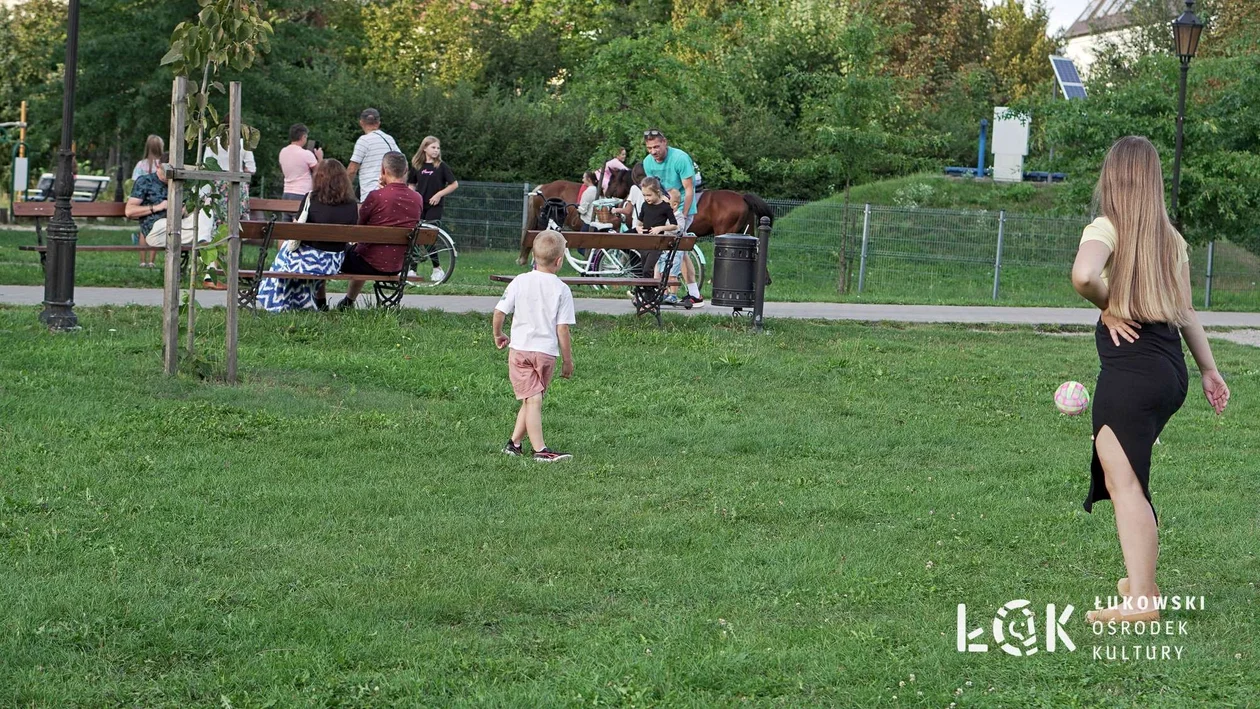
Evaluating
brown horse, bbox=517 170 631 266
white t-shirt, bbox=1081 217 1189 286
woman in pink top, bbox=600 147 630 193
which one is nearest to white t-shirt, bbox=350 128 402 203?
brown horse, bbox=517 170 631 266

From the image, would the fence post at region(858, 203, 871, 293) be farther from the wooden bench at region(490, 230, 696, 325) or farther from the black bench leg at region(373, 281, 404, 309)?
the black bench leg at region(373, 281, 404, 309)

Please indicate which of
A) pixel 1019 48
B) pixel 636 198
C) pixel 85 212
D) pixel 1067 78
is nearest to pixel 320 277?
pixel 85 212

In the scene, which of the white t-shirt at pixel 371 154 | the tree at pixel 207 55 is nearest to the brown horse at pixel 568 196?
the white t-shirt at pixel 371 154

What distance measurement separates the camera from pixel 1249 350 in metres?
15.5

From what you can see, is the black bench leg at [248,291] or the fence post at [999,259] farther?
the fence post at [999,259]

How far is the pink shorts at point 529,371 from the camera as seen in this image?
8086 mm

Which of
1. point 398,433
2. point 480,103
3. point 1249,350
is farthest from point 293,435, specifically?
point 480,103

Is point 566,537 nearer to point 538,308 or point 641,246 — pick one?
point 538,308

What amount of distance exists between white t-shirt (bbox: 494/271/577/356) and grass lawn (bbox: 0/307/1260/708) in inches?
28.1

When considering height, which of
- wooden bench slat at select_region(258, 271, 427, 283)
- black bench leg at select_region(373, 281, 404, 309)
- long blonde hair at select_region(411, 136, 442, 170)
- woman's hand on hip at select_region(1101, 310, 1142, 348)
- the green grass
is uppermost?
the green grass

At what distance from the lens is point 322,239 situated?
494 inches

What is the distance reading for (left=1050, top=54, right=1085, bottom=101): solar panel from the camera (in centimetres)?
3582

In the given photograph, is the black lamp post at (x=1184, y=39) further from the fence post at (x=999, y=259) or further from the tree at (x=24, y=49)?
the tree at (x=24, y=49)

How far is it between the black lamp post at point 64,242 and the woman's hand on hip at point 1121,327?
8658mm
